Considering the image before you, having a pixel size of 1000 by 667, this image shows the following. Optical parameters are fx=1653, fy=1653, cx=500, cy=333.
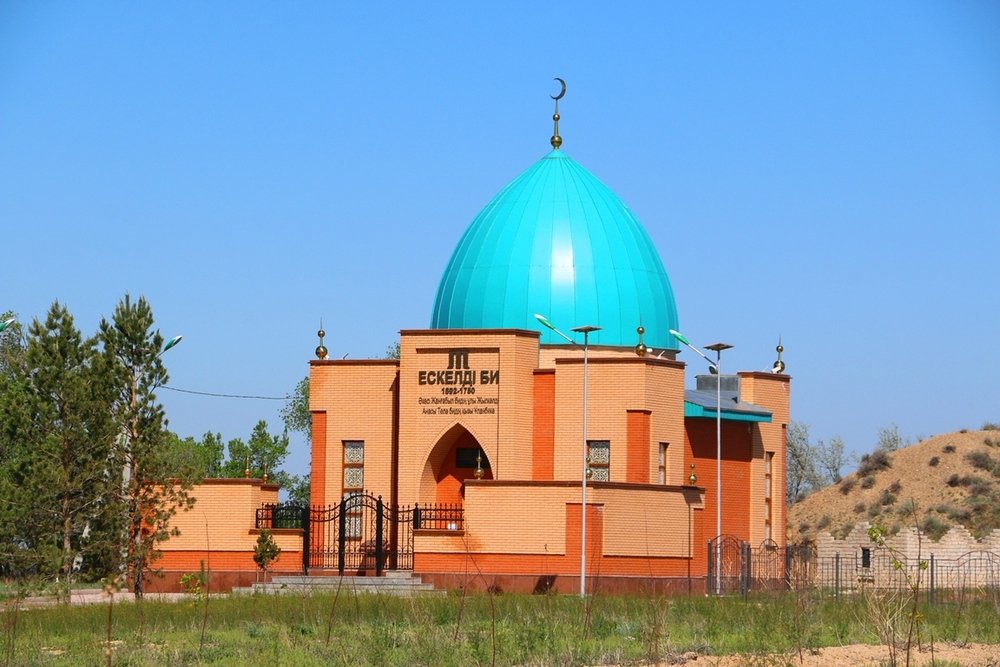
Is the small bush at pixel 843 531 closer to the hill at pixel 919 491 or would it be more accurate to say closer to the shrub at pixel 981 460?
the hill at pixel 919 491

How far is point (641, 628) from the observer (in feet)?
60.5

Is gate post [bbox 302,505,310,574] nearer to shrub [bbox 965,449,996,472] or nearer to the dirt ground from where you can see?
the dirt ground

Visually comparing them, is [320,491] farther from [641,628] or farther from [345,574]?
[641,628]

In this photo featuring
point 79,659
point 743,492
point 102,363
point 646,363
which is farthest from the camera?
point 743,492

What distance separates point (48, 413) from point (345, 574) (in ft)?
21.1

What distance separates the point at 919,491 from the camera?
58.2 metres

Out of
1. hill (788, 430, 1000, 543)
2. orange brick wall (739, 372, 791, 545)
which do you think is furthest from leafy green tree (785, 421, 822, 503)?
orange brick wall (739, 372, 791, 545)

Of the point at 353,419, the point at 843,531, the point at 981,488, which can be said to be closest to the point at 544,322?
the point at 353,419

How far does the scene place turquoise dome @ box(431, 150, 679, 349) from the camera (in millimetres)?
35406

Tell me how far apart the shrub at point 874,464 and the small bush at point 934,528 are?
7977 mm

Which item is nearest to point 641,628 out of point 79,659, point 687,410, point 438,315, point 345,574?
point 79,659

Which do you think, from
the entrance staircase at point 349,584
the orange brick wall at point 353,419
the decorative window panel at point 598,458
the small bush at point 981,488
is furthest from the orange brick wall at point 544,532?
the small bush at point 981,488

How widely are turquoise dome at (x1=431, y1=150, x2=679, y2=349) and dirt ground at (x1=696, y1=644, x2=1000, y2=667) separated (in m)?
17.2

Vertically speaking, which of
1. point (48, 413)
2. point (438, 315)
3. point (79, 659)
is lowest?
point (79, 659)
